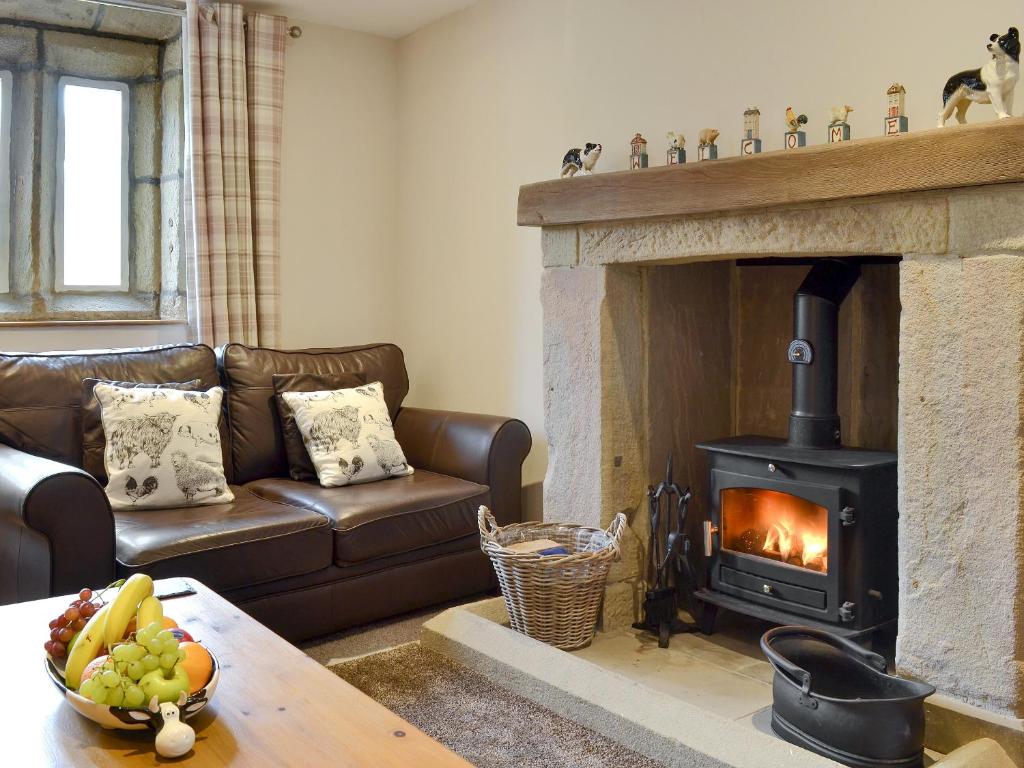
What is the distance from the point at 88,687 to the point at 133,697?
0.08 m

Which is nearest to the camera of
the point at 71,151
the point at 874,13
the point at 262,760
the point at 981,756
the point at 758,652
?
the point at 262,760

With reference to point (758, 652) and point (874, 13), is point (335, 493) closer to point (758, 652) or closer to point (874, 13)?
point (758, 652)

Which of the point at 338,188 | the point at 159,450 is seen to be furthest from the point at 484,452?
the point at 338,188

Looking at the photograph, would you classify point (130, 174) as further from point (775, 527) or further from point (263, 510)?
point (775, 527)

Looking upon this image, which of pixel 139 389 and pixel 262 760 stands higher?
pixel 139 389

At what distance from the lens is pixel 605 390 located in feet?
9.75

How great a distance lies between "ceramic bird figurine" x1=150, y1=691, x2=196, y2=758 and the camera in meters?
1.44

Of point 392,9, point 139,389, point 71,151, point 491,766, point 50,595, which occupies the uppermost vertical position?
point 392,9

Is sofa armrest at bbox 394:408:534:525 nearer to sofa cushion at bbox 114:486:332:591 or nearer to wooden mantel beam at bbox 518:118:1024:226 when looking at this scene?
sofa cushion at bbox 114:486:332:591

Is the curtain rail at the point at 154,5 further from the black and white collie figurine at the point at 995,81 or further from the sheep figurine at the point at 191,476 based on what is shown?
the black and white collie figurine at the point at 995,81

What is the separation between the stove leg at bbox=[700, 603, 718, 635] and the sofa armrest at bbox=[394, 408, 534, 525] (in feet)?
2.90

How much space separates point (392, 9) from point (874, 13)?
7.82 feet

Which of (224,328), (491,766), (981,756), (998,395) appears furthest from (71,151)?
(981,756)

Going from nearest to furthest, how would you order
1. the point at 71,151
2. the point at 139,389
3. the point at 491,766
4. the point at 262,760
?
the point at 262,760, the point at 491,766, the point at 139,389, the point at 71,151
